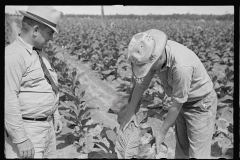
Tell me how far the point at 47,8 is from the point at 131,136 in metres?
1.25

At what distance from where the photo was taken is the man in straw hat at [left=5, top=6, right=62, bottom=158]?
70.4 inches

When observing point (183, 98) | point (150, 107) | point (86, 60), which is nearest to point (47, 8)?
point (183, 98)

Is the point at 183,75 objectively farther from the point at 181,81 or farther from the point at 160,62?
the point at 160,62

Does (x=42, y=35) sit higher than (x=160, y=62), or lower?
higher

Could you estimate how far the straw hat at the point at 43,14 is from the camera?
1.92 m

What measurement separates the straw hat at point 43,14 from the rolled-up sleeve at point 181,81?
1068mm

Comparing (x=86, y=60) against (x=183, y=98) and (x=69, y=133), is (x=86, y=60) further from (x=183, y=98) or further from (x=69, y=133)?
(x=183, y=98)

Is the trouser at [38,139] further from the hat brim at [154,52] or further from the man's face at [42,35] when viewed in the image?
the hat brim at [154,52]

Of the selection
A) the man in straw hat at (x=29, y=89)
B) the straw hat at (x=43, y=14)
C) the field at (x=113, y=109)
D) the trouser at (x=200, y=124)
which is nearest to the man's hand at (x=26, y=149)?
the man in straw hat at (x=29, y=89)

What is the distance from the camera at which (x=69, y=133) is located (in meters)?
3.66

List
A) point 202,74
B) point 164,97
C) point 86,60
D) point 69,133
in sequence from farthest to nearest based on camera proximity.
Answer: point 86,60 < point 164,97 < point 69,133 < point 202,74

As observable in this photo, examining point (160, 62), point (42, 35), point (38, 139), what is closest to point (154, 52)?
point (160, 62)

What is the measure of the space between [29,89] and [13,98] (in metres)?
0.17

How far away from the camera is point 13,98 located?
1782 mm
